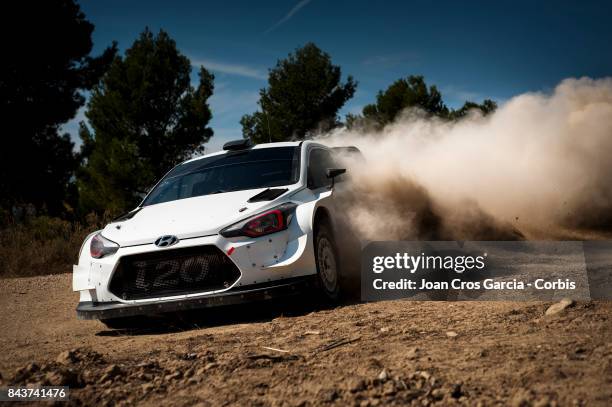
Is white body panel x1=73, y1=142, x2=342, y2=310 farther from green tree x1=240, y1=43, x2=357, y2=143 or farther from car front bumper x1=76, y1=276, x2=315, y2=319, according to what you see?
green tree x1=240, y1=43, x2=357, y2=143

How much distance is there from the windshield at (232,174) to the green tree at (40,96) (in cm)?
1566

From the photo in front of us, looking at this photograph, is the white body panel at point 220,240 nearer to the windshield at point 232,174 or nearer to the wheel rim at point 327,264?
the wheel rim at point 327,264

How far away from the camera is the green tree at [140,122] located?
74.8 ft

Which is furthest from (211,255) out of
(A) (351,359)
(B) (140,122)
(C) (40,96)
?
(B) (140,122)

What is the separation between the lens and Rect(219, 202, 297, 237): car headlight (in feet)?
15.6

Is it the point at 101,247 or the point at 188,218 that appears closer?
the point at 188,218

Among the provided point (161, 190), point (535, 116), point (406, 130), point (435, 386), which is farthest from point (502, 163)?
point (435, 386)

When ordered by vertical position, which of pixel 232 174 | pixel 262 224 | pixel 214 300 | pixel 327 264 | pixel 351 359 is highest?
pixel 232 174

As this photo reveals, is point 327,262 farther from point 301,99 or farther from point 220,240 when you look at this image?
point 301,99

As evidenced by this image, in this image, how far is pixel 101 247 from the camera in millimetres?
5164

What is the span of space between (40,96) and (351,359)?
20804 mm

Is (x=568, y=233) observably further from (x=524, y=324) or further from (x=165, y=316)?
(x=165, y=316)

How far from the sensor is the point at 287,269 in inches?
189

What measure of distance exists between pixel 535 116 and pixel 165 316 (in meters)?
8.79
